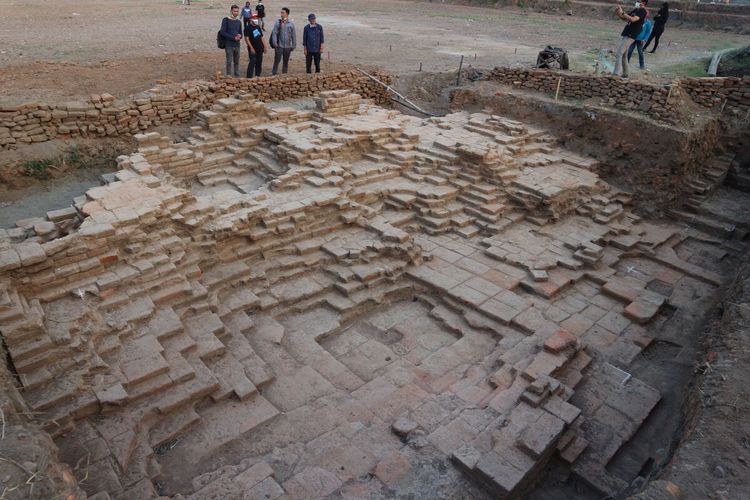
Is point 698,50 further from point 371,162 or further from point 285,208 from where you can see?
point 285,208

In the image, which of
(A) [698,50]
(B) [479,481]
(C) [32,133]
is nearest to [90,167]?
(C) [32,133]

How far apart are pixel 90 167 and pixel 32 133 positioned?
1.10m

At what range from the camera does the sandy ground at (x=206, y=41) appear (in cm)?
1155

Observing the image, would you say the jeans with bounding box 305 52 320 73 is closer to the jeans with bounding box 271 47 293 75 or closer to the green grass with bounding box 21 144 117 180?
the jeans with bounding box 271 47 293 75

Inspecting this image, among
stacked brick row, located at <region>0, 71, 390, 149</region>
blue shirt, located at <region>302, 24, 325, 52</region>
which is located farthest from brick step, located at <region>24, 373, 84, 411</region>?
blue shirt, located at <region>302, 24, 325, 52</region>

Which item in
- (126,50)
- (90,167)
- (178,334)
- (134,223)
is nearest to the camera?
(178,334)

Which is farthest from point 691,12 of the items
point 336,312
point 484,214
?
point 336,312

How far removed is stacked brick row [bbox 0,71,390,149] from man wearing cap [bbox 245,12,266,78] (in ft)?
1.74

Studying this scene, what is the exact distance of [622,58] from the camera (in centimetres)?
1199

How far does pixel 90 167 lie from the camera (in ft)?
32.4

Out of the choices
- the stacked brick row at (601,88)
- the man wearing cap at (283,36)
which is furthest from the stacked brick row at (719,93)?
the man wearing cap at (283,36)

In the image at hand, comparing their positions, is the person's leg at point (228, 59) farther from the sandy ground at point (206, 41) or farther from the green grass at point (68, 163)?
the green grass at point (68, 163)

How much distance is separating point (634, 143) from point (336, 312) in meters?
7.96

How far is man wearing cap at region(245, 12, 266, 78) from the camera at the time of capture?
37.0 feet
